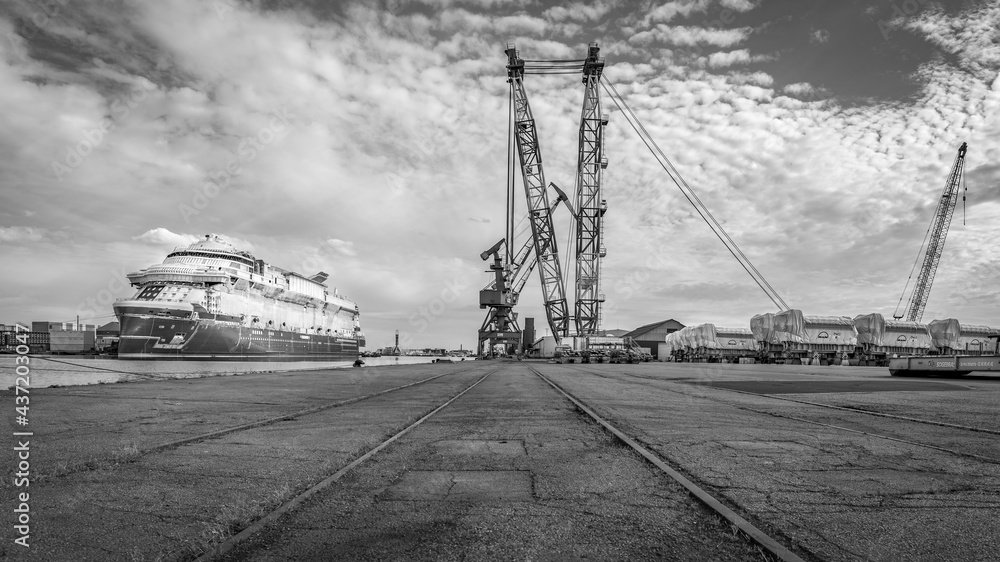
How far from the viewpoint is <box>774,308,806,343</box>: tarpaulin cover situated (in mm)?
54378

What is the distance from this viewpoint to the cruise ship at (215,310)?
160 feet

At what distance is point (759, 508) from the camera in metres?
3.88

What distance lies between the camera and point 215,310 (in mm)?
52844

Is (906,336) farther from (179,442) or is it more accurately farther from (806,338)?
(179,442)

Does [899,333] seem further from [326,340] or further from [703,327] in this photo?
[326,340]

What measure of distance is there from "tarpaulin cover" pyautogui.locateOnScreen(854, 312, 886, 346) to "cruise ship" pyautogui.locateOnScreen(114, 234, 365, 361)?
63290mm

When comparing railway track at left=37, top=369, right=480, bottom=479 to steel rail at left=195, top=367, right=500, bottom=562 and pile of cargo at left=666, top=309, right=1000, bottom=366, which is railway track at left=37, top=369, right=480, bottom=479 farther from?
pile of cargo at left=666, top=309, right=1000, bottom=366

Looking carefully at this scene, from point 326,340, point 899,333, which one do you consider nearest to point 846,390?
point 899,333

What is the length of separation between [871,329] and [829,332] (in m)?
3.95

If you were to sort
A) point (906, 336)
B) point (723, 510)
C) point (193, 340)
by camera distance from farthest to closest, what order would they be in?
1. point (906, 336)
2. point (193, 340)
3. point (723, 510)

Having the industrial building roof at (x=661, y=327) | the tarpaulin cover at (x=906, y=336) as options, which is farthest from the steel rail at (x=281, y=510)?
the industrial building roof at (x=661, y=327)

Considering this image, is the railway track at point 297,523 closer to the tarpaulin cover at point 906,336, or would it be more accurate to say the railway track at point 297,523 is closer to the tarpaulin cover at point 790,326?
the tarpaulin cover at point 790,326

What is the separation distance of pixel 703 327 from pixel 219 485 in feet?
217

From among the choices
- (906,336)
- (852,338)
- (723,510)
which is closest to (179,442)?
(723,510)
